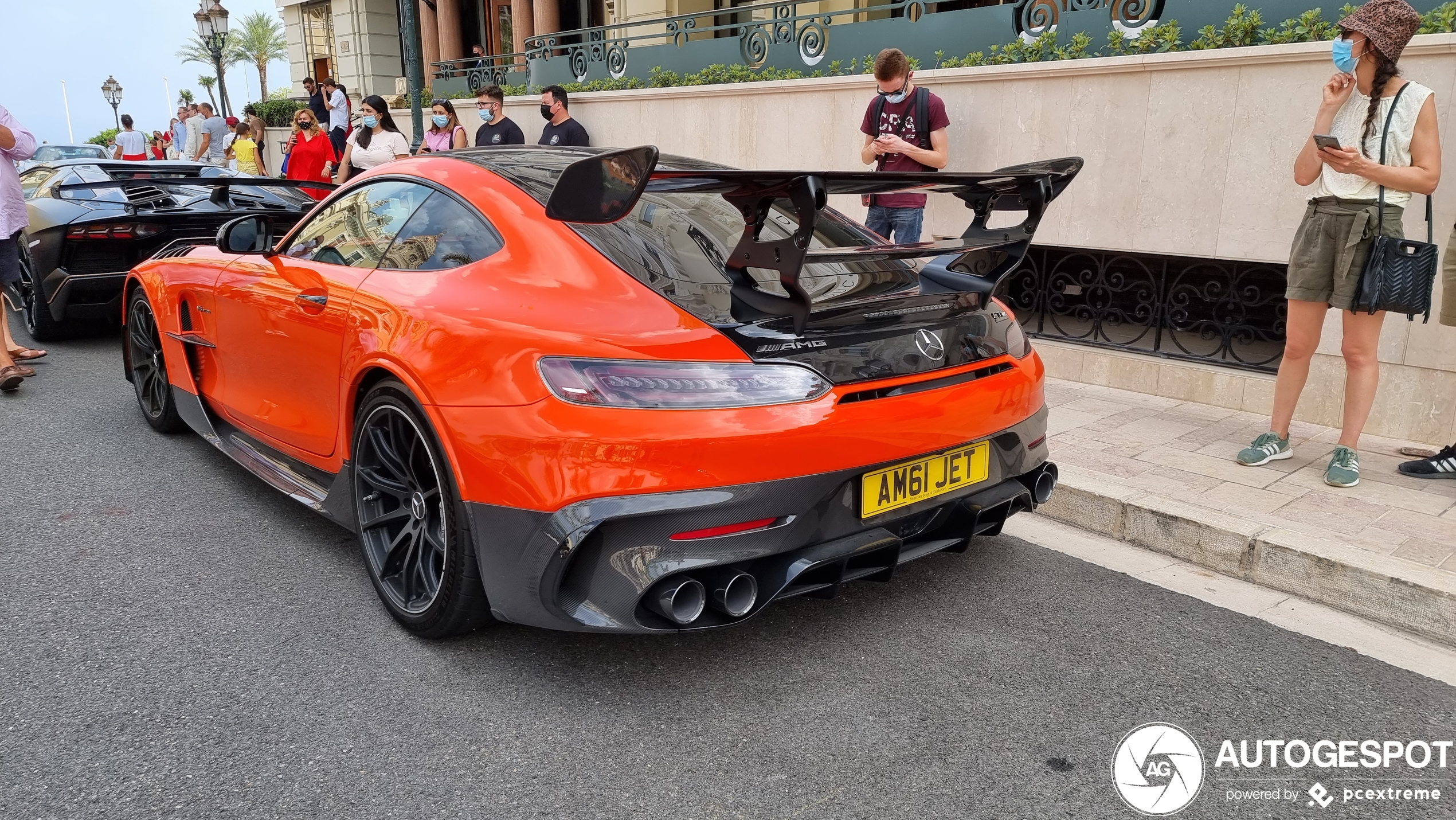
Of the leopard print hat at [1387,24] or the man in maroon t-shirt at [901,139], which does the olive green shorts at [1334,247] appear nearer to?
the leopard print hat at [1387,24]

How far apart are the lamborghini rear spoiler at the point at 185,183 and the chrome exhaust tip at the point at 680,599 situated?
5829 millimetres

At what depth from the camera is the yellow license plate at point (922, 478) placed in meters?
2.62

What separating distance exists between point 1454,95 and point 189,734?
5.79 m

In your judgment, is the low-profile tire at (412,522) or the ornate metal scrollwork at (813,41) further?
the ornate metal scrollwork at (813,41)

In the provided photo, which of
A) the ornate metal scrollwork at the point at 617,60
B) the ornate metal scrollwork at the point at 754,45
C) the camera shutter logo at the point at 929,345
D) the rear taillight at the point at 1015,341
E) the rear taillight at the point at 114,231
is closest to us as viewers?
the camera shutter logo at the point at 929,345

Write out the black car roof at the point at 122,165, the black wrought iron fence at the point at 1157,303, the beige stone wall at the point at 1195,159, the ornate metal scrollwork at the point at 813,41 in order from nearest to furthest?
the beige stone wall at the point at 1195,159, the black wrought iron fence at the point at 1157,303, the black car roof at the point at 122,165, the ornate metal scrollwork at the point at 813,41

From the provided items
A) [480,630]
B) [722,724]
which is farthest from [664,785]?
[480,630]

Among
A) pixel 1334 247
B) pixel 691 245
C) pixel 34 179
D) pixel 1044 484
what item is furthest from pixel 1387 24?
pixel 34 179

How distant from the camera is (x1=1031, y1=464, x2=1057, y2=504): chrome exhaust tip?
3.16 metres

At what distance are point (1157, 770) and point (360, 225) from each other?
2.99m

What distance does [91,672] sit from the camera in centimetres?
274

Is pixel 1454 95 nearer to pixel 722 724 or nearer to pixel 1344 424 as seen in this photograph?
pixel 1344 424

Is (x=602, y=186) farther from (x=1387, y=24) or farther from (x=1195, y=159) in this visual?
(x=1195, y=159)

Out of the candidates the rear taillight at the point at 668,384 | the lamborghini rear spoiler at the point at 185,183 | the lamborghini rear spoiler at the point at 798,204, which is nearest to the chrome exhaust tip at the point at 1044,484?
the lamborghini rear spoiler at the point at 798,204
